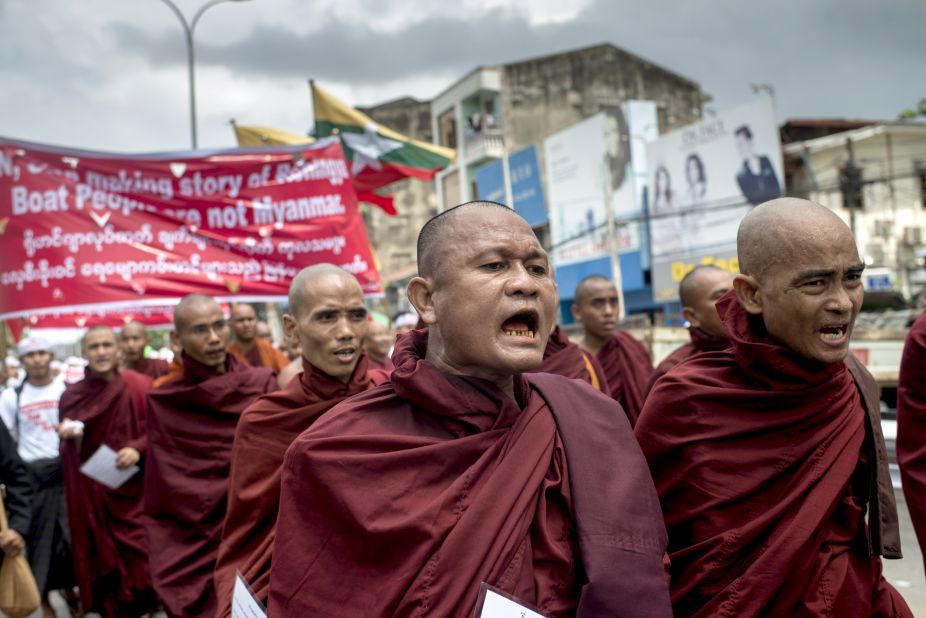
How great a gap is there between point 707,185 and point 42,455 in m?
17.0

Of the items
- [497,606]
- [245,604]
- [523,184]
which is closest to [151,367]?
[245,604]

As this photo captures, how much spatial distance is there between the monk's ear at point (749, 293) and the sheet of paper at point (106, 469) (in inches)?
174

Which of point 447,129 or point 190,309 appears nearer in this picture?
point 190,309

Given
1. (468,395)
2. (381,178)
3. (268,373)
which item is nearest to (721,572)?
(468,395)

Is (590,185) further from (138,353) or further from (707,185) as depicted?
(138,353)

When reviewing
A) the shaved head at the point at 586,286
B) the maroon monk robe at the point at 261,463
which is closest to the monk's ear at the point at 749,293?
the maroon monk robe at the point at 261,463

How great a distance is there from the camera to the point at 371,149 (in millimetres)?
9641

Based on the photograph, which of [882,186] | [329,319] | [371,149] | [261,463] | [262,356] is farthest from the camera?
[882,186]

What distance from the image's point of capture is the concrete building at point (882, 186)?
2342 centimetres

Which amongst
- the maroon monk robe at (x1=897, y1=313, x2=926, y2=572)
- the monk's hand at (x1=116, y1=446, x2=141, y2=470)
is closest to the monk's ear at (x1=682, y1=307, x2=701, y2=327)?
the maroon monk robe at (x1=897, y1=313, x2=926, y2=572)

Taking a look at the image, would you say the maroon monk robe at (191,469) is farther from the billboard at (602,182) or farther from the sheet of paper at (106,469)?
the billboard at (602,182)

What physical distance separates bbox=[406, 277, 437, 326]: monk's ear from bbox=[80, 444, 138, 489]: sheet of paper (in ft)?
13.7

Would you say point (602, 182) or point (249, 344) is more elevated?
point (602, 182)

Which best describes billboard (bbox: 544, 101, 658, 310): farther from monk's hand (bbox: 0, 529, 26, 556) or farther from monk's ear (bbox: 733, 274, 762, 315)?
monk's ear (bbox: 733, 274, 762, 315)
